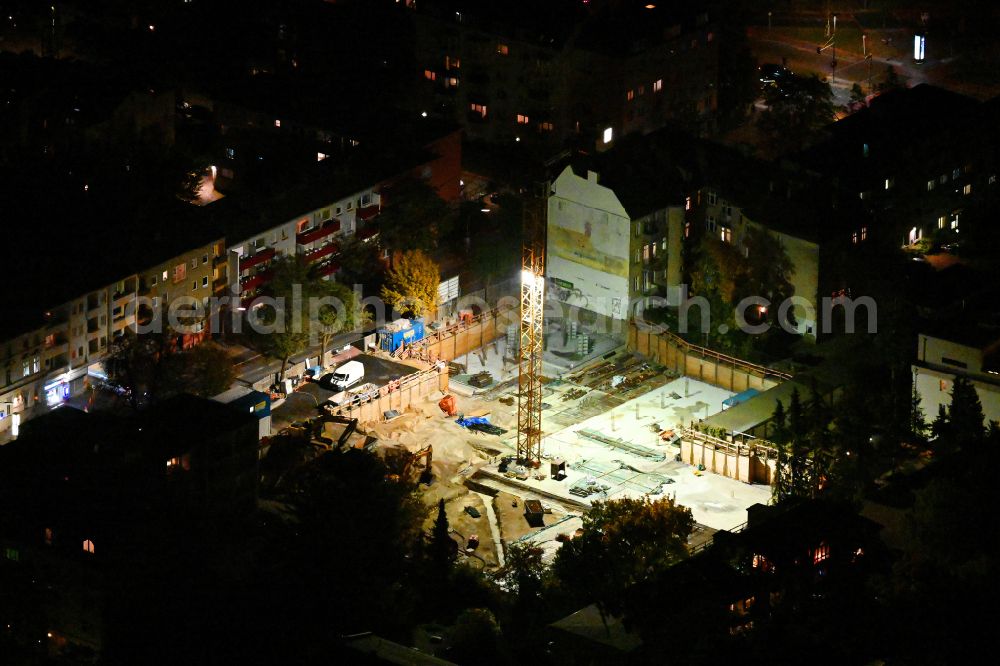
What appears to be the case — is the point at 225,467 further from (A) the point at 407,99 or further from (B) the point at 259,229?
(A) the point at 407,99

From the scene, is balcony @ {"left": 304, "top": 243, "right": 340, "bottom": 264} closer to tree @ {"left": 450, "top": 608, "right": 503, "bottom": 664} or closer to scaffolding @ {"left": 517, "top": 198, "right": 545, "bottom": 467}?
scaffolding @ {"left": 517, "top": 198, "right": 545, "bottom": 467}

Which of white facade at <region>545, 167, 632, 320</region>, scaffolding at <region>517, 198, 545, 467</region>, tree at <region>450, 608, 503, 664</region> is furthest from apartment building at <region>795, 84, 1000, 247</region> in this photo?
tree at <region>450, 608, 503, 664</region>

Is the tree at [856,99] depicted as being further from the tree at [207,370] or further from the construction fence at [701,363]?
the tree at [207,370]

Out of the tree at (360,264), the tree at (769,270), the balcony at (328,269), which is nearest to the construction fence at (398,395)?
the tree at (360,264)

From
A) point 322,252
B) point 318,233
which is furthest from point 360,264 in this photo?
point 318,233

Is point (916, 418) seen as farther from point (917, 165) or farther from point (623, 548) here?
point (917, 165)

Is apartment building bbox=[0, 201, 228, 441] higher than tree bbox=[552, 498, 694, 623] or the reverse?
higher
